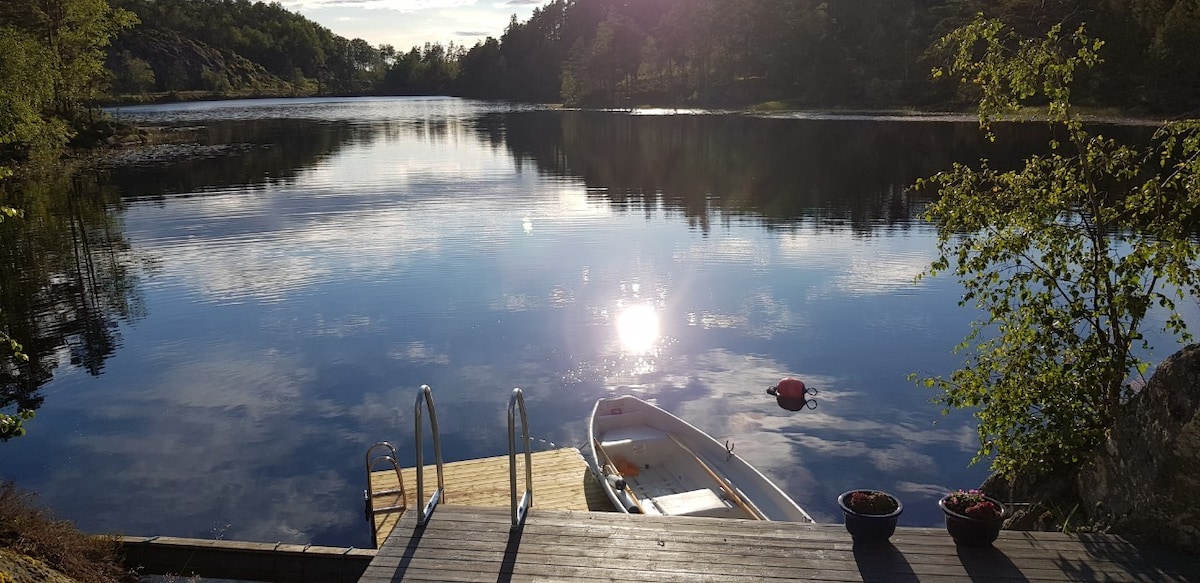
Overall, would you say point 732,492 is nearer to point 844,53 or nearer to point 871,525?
point 871,525

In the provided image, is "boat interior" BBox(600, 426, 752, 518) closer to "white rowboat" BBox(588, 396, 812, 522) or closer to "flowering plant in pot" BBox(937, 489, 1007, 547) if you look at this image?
"white rowboat" BBox(588, 396, 812, 522)

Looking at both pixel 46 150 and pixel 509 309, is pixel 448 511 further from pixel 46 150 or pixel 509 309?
pixel 46 150

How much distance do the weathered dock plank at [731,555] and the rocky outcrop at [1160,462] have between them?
34cm

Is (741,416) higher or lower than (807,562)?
lower

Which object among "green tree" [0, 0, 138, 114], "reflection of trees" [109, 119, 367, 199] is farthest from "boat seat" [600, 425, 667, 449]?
"green tree" [0, 0, 138, 114]

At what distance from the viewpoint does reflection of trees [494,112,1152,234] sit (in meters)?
50.1

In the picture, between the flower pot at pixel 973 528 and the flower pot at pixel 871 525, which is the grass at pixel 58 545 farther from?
the flower pot at pixel 973 528

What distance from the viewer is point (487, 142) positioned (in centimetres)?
9688

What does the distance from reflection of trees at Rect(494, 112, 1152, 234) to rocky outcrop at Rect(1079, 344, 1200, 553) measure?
33154mm

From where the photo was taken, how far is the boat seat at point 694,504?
1451cm

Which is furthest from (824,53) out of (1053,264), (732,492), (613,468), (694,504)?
(1053,264)

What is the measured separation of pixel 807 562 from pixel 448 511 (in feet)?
14.5

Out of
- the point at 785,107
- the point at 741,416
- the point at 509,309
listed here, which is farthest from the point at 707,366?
the point at 785,107

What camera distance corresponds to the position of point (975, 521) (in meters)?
9.27
